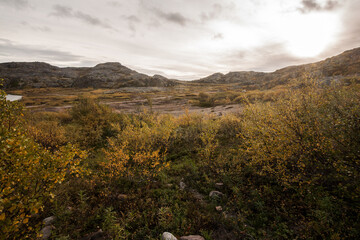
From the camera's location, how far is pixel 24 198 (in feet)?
9.23

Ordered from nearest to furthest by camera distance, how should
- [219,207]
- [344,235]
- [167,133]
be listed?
[344,235]
[219,207]
[167,133]

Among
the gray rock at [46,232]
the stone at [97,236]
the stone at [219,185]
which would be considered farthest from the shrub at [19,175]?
the stone at [219,185]

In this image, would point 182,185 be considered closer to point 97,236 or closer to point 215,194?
point 215,194

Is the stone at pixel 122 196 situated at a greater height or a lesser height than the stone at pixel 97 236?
greater

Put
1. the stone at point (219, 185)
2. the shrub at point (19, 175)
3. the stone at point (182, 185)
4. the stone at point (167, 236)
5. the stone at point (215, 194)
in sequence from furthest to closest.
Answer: the stone at point (182, 185), the stone at point (219, 185), the stone at point (215, 194), the stone at point (167, 236), the shrub at point (19, 175)

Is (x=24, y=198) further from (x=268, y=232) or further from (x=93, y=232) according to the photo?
(x=268, y=232)

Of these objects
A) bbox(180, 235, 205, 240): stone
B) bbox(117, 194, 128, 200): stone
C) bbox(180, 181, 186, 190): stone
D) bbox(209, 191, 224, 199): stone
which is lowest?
bbox(117, 194, 128, 200): stone

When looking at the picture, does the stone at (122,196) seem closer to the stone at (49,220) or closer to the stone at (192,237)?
the stone at (49,220)

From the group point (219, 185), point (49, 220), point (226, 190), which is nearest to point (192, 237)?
point (226, 190)

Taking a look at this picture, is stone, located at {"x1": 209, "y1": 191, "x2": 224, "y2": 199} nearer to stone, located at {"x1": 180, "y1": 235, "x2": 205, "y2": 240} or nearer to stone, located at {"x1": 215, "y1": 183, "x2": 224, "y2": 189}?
stone, located at {"x1": 215, "y1": 183, "x2": 224, "y2": 189}

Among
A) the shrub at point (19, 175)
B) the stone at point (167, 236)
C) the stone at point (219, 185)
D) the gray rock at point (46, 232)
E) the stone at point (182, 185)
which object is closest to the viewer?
the shrub at point (19, 175)

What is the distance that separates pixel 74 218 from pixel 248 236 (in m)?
5.63

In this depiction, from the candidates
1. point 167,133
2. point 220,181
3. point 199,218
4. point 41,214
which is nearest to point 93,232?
point 41,214

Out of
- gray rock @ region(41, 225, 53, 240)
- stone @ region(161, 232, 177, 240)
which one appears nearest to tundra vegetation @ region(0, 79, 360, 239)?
gray rock @ region(41, 225, 53, 240)
